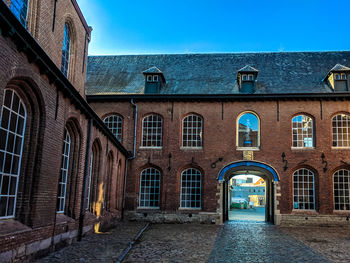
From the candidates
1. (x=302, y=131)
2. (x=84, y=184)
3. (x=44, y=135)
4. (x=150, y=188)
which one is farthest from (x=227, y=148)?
(x=44, y=135)

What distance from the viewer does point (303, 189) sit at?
1903cm

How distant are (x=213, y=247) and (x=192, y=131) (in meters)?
9.49

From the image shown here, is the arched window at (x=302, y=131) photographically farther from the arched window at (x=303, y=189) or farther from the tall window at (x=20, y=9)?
the tall window at (x=20, y=9)

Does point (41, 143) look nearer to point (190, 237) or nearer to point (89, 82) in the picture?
point (190, 237)

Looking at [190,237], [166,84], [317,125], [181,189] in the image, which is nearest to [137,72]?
[166,84]

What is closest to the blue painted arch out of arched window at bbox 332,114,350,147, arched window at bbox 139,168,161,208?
arched window at bbox 139,168,161,208

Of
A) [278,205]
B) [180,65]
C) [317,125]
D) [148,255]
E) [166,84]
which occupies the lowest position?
[148,255]

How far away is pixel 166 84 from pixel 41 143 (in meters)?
13.7

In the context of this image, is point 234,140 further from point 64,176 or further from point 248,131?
point 64,176

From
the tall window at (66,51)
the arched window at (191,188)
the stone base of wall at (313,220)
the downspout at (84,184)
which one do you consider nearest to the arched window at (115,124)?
the arched window at (191,188)

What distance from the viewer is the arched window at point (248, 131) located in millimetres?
19734

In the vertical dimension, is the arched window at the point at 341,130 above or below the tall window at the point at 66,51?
below

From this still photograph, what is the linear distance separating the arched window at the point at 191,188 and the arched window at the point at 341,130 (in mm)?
7409

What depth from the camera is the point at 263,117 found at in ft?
64.5
